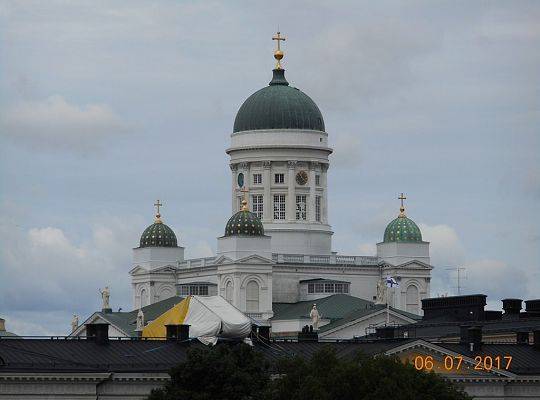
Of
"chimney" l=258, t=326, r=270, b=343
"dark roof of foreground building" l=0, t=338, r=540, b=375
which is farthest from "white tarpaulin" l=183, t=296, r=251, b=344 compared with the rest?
"dark roof of foreground building" l=0, t=338, r=540, b=375

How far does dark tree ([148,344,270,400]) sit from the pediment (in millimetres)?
20633

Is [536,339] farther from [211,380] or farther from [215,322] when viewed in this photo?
[211,380]

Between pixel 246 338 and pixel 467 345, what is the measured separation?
14.6 meters

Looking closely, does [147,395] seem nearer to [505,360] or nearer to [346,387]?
[346,387]

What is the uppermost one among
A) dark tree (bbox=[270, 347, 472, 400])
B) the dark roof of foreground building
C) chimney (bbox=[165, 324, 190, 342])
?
chimney (bbox=[165, 324, 190, 342])

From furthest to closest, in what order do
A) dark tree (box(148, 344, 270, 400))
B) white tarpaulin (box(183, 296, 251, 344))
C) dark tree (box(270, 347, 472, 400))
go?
white tarpaulin (box(183, 296, 251, 344)) → dark tree (box(148, 344, 270, 400)) → dark tree (box(270, 347, 472, 400))

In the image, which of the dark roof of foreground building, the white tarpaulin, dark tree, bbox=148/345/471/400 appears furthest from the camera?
the white tarpaulin

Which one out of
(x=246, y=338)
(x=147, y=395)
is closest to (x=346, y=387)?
(x=147, y=395)

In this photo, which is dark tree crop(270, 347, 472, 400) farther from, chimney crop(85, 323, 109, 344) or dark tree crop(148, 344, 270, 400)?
chimney crop(85, 323, 109, 344)

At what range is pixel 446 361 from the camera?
18125 centimetres

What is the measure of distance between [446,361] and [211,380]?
2443 cm

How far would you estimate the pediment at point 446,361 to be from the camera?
594 ft

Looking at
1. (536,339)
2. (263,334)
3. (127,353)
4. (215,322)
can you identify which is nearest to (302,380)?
(127,353)

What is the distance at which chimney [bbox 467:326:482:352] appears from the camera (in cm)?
18700
